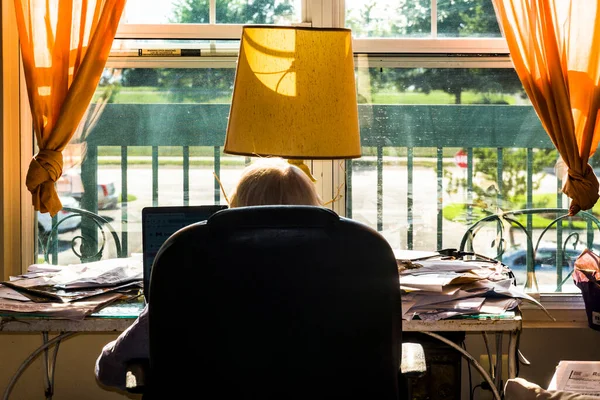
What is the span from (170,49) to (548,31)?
50.6 inches

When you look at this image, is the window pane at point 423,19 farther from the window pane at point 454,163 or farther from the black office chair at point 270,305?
the black office chair at point 270,305

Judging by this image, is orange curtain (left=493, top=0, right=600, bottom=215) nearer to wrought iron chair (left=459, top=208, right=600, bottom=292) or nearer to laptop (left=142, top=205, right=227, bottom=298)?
wrought iron chair (left=459, top=208, right=600, bottom=292)

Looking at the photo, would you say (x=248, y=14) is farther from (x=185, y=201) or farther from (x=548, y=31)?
(x=548, y=31)

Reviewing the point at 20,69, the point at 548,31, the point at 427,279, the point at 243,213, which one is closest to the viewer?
the point at 243,213

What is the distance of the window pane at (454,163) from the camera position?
114 inches

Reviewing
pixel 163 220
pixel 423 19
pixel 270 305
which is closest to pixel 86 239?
pixel 163 220

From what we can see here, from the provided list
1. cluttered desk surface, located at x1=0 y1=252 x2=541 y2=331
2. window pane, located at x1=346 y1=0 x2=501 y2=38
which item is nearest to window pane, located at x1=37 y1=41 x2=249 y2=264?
window pane, located at x1=346 y1=0 x2=501 y2=38

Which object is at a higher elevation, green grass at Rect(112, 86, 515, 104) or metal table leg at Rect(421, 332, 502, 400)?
green grass at Rect(112, 86, 515, 104)

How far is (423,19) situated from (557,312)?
3.74 ft

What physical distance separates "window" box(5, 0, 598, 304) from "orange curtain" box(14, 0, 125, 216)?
18 cm

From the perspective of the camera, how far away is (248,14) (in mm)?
2871

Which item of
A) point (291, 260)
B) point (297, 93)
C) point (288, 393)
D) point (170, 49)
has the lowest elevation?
point (288, 393)

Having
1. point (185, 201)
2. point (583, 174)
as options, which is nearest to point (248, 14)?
point (185, 201)

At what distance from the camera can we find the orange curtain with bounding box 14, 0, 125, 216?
2650 mm
